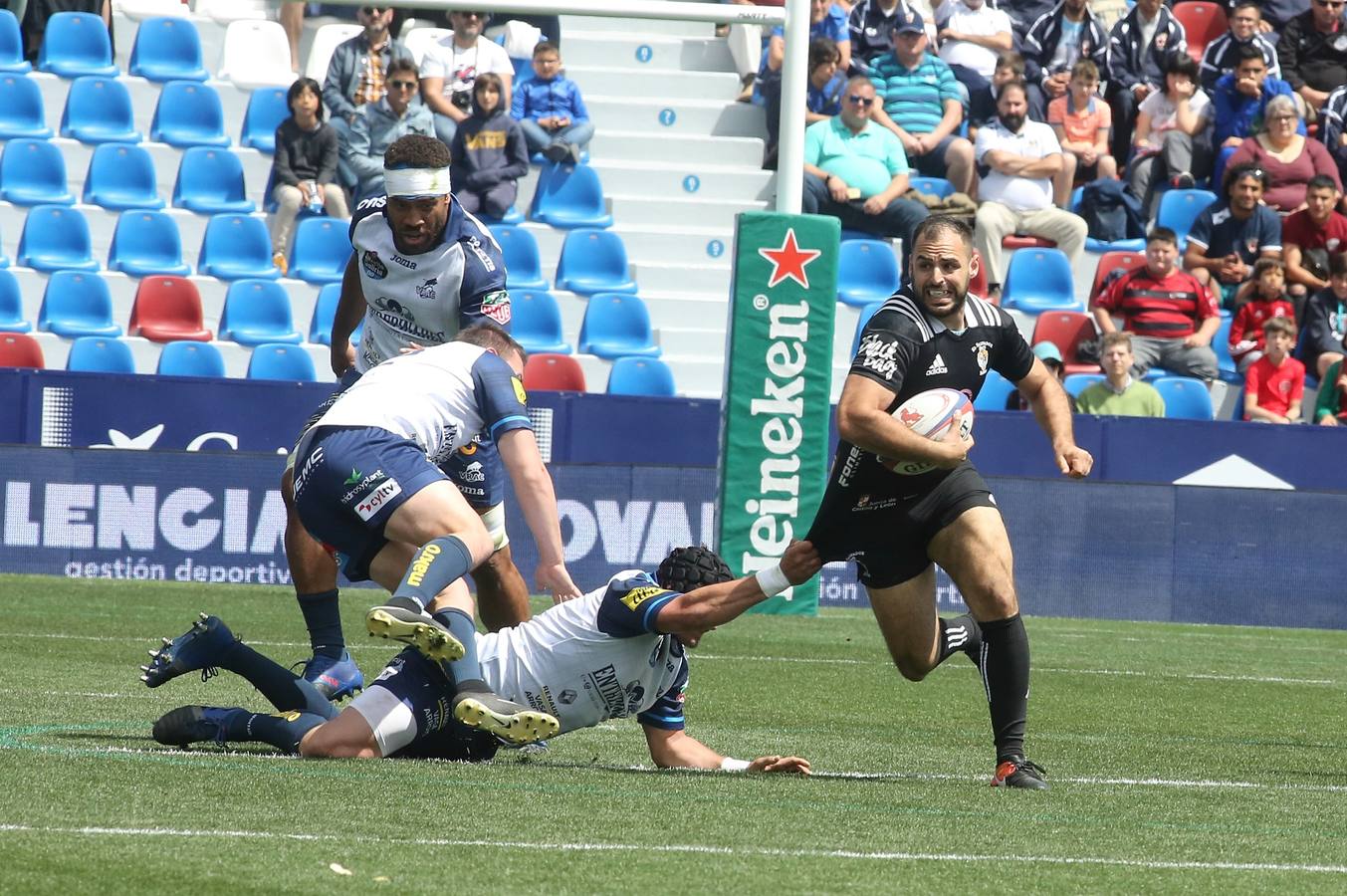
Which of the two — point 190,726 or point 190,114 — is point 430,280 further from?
point 190,114

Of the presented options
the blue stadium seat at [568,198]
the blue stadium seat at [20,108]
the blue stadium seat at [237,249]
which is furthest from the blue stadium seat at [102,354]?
the blue stadium seat at [568,198]

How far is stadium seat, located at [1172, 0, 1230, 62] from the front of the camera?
23.7 meters

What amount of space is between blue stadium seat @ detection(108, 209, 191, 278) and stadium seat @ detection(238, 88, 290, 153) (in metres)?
1.59

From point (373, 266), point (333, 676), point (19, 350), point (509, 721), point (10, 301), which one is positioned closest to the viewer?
point (509, 721)

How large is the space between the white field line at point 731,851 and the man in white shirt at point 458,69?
1453 cm

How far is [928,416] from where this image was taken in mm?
6945

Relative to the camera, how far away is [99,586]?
14.2 metres

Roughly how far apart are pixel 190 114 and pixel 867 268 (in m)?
6.58

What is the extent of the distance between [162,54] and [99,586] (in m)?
7.68

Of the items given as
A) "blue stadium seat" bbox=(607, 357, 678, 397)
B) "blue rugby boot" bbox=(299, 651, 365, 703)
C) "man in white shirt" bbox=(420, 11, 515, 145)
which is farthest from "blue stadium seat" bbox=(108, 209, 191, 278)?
"blue rugby boot" bbox=(299, 651, 365, 703)

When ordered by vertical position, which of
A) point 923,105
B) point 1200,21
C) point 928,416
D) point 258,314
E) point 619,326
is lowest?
point 619,326

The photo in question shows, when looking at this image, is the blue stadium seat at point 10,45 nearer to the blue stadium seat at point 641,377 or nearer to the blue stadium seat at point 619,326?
the blue stadium seat at point 619,326

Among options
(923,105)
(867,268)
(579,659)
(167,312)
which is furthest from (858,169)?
(579,659)

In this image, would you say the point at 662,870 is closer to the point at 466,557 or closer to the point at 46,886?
the point at 46,886
